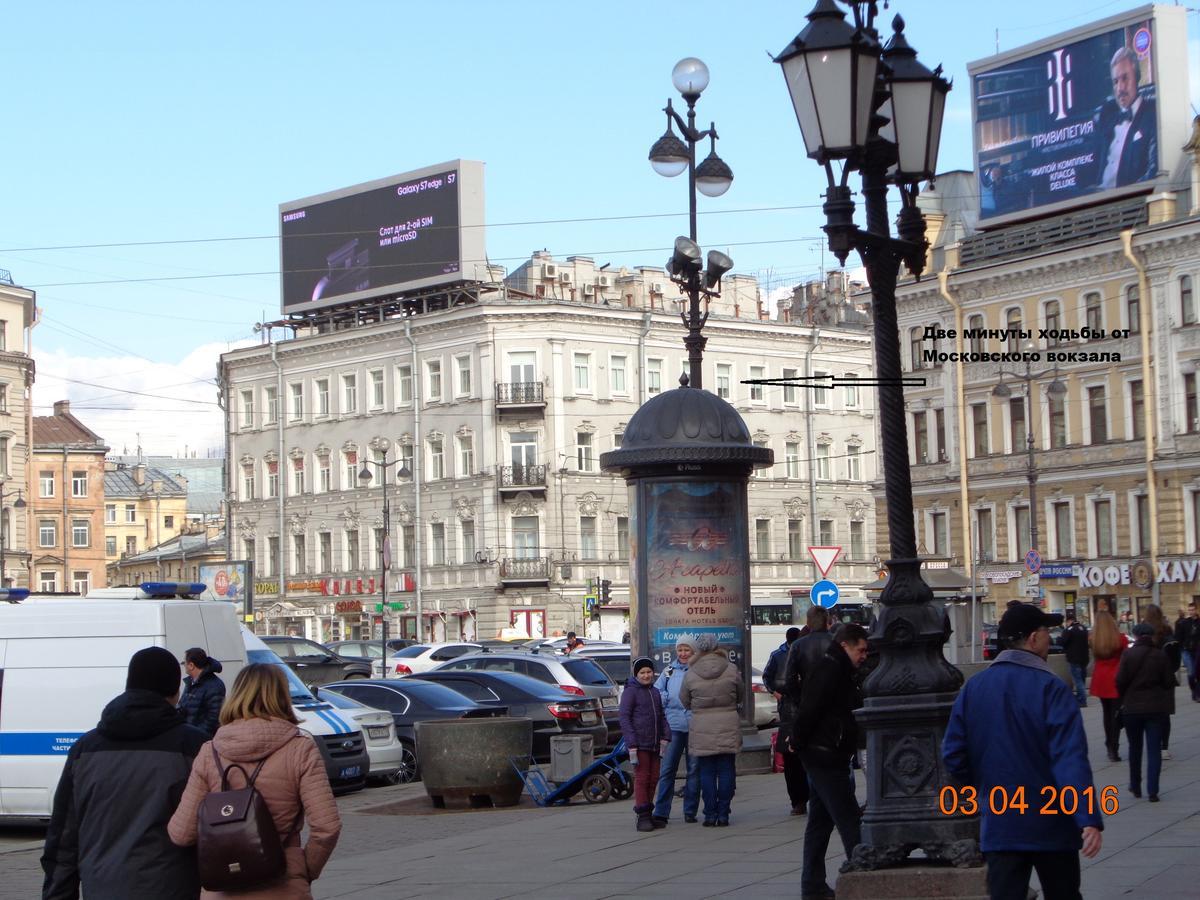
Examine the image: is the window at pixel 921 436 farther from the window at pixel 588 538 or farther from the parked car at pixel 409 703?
the parked car at pixel 409 703

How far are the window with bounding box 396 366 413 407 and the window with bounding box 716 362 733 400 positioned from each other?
515 inches

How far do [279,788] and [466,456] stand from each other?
2700 inches

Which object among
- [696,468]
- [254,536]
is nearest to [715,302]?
[254,536]

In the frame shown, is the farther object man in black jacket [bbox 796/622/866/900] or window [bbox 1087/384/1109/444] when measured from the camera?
window [bbox 1087/384/1109/444]

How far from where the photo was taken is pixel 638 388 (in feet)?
251

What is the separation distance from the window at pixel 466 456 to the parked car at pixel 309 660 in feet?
111

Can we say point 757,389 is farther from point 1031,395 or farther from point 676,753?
point 676,753

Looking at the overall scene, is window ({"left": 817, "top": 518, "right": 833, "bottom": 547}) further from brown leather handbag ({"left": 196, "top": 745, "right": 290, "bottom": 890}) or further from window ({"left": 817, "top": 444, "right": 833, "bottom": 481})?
brown leather handbag ({"left": 196, "top": 745, "right": 290, "bottom": 890})

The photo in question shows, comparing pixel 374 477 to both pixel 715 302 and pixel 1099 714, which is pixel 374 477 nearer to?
pixel 715 302

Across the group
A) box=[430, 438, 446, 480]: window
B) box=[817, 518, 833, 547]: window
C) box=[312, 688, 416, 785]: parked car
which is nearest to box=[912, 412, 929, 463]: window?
box=[817, 518, 833, 547]: window

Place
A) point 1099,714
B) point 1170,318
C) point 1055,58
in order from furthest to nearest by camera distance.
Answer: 1. point 1055,58
2. point 1170,318
3. point 1099,714

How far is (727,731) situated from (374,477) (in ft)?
208

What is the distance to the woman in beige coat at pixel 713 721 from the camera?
16203 mm

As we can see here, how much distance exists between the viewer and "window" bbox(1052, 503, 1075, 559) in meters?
63.0
